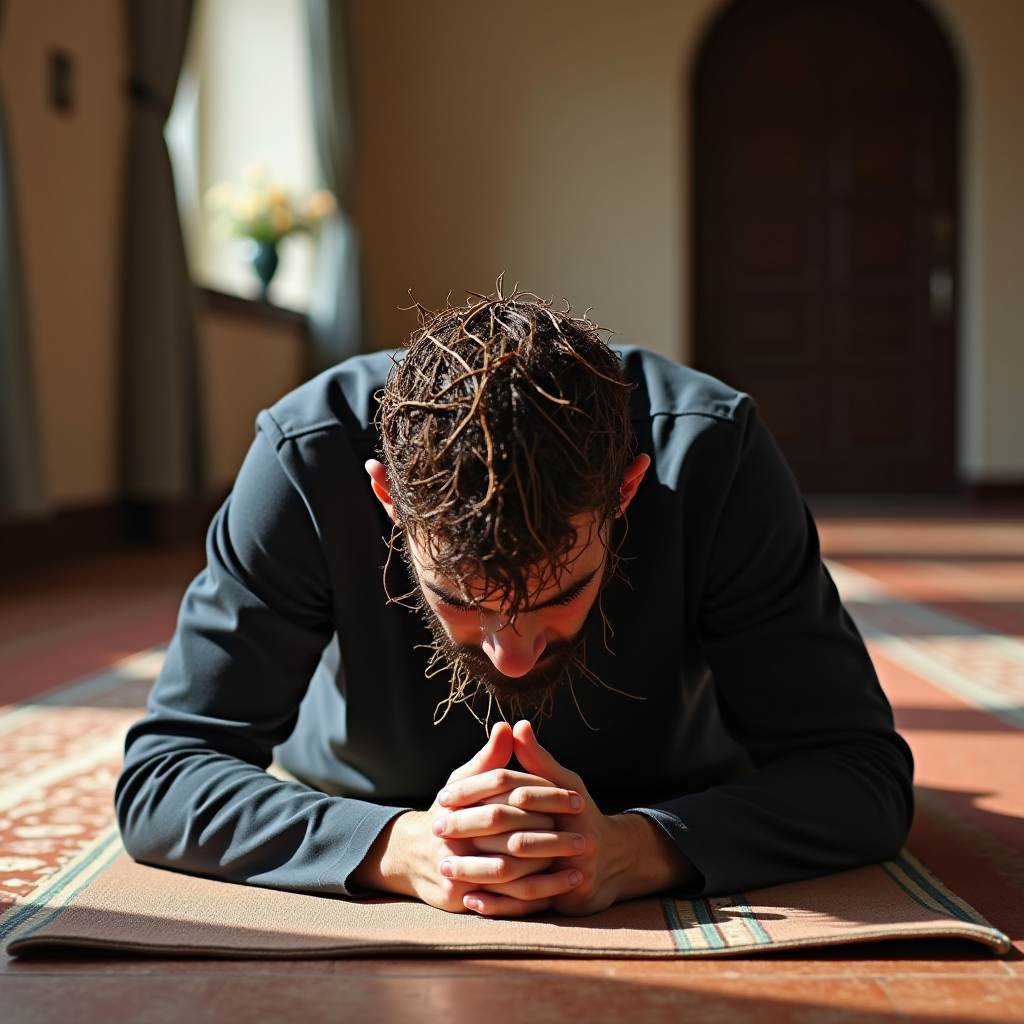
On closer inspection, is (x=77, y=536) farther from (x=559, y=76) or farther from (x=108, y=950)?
(x=559, y=76)

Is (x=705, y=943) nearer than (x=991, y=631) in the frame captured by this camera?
Yes

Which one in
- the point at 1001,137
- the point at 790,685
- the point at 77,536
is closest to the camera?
the point at 790,685

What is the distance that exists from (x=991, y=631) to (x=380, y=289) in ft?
17.5

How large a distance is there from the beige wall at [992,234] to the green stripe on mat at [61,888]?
22.7 ft

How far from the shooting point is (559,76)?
7598 mm

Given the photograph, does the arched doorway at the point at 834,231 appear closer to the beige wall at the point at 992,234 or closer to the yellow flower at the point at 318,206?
the beige wall at the point at 992,234

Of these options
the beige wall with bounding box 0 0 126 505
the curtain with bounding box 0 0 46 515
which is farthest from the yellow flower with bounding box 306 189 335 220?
the curtain with bounding box 0 0 46 515

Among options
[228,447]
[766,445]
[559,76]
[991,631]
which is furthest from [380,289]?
[766,445]

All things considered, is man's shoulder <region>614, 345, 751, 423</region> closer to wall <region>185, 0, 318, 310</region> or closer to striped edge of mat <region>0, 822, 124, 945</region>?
striped edge of mat <region>0, 822, 124, 945</region>

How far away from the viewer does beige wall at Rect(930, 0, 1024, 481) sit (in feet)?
24.2

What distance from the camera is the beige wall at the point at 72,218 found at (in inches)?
161

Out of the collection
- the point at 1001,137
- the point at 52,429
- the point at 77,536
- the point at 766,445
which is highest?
the point at 1001,137

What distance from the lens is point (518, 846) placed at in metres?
1.09

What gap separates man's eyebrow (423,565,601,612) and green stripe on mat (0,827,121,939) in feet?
1.56
